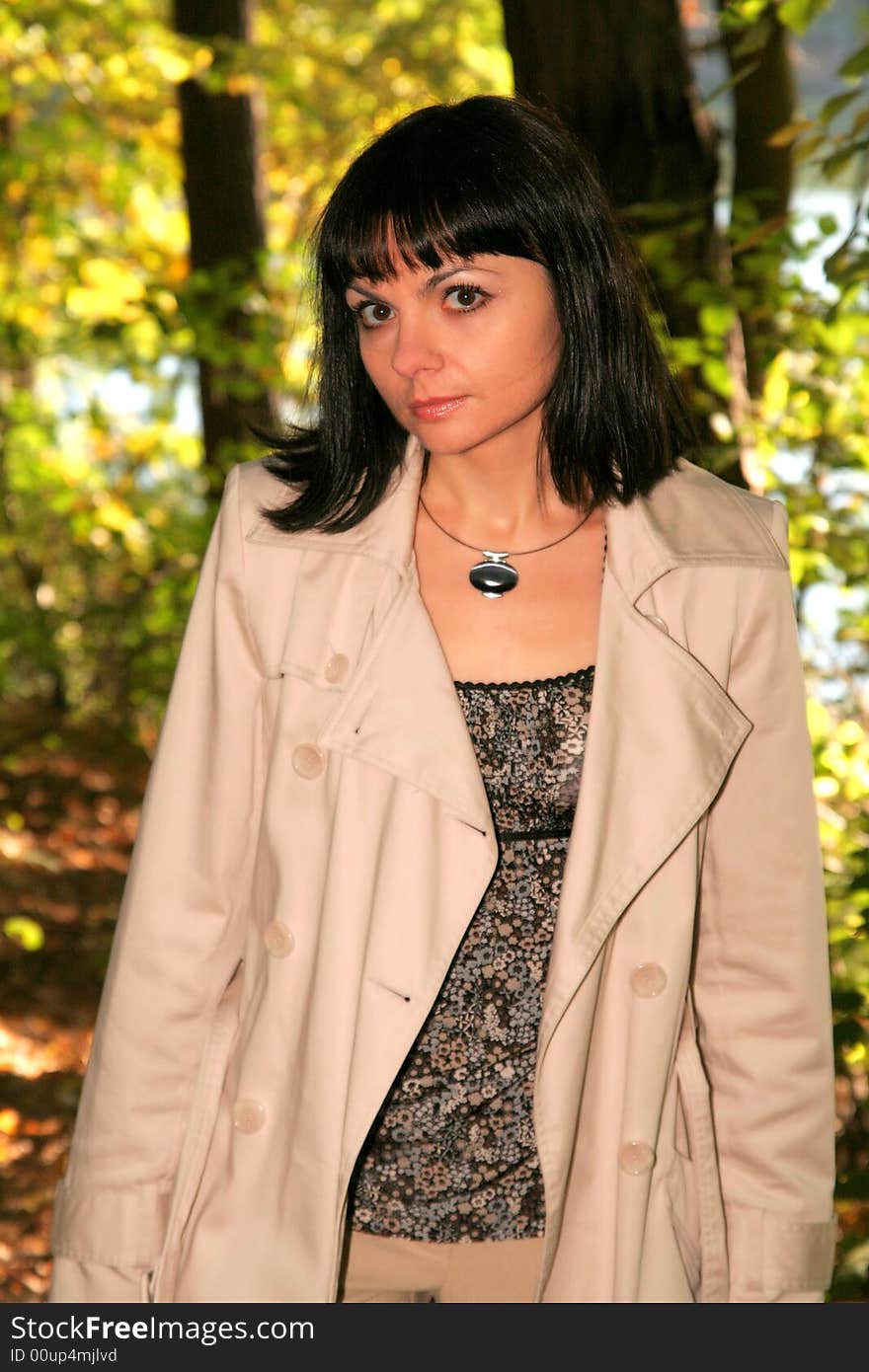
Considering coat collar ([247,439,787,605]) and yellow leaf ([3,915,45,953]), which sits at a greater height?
coat collar ([247,439,787,605])

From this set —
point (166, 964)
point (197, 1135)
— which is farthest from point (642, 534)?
point (197, 1135)

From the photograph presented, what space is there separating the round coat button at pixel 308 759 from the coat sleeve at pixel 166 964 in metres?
0.08

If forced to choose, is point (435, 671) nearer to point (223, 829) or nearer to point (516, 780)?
point (516, 780)

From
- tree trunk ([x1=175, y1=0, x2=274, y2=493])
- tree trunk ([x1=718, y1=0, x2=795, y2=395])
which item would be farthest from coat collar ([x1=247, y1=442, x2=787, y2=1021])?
tree trunk ([x1=175, y1=0, x2=274, y2=493])

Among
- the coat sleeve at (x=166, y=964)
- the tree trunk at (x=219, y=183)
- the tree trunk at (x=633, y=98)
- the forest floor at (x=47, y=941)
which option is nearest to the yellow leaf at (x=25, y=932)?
the forest floor at (x=47, y=941)

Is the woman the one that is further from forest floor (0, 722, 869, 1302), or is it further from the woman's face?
forest floor (0, 722, 869, 1302)

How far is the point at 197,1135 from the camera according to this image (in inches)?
79.6

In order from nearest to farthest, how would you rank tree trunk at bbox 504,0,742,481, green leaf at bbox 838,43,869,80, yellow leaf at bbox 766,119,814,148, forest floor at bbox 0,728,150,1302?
green leaf at bbox 838,43,869,80, yellow leaf at bbox 766,119,814,148, tree trunk at bbox 504,0,742,481, forest floor at bbox 0,728,150,1302

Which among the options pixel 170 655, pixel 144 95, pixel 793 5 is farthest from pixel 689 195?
pixel 144 95

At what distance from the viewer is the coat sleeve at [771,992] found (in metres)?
2.08

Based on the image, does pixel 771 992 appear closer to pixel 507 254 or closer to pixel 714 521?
pixel 714 521

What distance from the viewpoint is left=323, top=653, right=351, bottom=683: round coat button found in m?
2.07

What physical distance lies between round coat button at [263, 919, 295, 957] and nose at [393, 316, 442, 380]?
2.54ft

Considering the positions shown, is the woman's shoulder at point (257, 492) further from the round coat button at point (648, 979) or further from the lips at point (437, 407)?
the round coat button at point (648, 979)
